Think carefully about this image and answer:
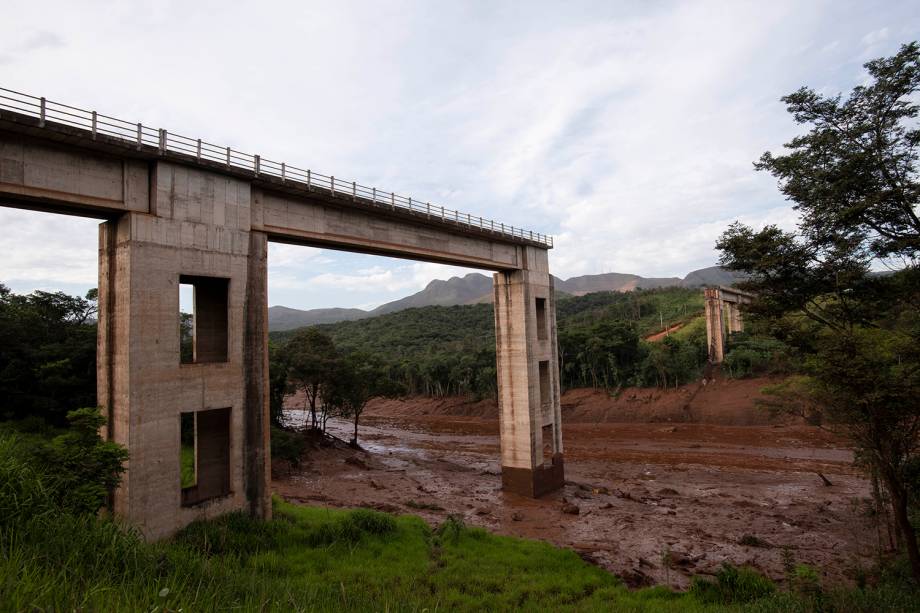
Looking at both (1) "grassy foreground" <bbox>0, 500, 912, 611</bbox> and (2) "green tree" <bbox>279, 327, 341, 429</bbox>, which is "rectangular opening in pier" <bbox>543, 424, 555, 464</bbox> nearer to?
(1) "grassy foreground" <bbox>0, 500, 912, 611</bbox>

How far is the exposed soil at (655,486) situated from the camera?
18875 mm

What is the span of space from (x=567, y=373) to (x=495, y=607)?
49480mm

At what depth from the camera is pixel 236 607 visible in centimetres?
577

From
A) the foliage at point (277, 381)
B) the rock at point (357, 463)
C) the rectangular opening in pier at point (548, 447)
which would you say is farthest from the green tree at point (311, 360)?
the rectangular opening in pier at point (548, 447)

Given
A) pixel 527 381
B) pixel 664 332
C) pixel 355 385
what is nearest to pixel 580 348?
pixel 664 332

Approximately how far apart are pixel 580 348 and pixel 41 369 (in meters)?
48.5

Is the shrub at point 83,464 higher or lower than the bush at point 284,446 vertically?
higher

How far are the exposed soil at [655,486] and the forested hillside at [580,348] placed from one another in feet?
12.3

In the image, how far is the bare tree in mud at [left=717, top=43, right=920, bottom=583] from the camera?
42.2ft

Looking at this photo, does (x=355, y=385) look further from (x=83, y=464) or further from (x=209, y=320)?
(x=83, y=464)

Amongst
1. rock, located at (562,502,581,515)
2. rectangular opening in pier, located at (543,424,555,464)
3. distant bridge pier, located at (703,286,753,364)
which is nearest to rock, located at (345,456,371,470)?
rectangular opening in pier, located at (543,424,555,464)

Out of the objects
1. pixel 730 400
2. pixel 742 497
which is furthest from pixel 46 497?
pixel 730 400

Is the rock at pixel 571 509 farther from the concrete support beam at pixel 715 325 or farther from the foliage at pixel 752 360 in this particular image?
the concrete support beam at pixel 715 325

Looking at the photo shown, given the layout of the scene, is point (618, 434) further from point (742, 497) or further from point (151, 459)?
point (151, 459)
